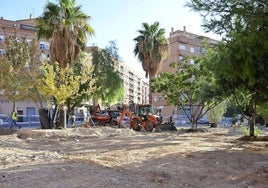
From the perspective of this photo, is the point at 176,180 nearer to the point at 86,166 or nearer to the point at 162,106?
the point at 86,166

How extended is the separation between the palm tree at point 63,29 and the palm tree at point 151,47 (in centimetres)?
1536

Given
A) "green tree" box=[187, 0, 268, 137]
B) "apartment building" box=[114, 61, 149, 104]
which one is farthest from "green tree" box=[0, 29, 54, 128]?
"apartment building" box=[114, 61, 149, 104]

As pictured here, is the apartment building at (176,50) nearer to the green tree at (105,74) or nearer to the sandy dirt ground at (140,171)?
the green tree at (105,74)

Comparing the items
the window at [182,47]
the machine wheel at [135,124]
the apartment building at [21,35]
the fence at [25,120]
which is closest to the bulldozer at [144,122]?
the machine wheel at [135,124]

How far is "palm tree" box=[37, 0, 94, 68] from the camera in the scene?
28.6m

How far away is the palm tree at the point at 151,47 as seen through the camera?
4500cm

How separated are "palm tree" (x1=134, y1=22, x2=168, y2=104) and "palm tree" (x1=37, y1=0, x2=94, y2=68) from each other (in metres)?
15.4

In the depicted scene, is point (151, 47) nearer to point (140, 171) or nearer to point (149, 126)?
point (149, 126)

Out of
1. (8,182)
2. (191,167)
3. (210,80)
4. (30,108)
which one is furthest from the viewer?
(30,108)

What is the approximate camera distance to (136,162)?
11.9 metres

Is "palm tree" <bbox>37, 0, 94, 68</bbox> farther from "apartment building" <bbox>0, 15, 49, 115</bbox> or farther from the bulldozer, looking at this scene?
"apartment building" <bbox>0, 15, 49, 115</bbox>

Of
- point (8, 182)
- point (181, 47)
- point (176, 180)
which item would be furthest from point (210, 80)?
point (181, 47)

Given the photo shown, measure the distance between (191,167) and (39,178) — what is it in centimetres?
465

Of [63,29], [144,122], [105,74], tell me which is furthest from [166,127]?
[105,74]
